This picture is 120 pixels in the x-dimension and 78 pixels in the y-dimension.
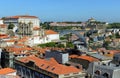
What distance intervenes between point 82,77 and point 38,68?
588cm

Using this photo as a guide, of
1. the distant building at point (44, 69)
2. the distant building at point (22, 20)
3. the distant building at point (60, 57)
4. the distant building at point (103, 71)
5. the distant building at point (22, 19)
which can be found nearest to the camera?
the distant building at point (103, 71)

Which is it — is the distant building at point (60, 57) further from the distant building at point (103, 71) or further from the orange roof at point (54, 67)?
the distant building at point (103, 71)

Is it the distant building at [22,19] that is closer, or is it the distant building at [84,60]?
the distant building at [84,60]

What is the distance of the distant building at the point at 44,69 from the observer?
33594mm

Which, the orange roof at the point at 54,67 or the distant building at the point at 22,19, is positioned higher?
the distant building at the point at 22,19

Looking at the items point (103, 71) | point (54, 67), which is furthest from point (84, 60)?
point (103, 71)

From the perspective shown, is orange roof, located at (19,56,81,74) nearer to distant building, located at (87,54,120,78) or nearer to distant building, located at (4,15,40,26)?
distant building, located at (87,54,120,78)

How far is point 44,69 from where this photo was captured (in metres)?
35.8

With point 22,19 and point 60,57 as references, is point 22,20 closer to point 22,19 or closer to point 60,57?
point 22,19

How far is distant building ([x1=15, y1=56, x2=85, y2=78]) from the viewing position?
3359 centimetres

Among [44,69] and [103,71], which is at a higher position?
[103,71]

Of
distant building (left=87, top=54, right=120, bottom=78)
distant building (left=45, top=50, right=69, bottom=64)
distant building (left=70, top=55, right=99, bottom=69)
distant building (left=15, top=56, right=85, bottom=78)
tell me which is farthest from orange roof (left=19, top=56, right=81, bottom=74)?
distant building (left=70, top=55, right=99, bottom=69)

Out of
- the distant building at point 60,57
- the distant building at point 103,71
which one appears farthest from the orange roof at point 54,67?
A: the distant building at point 103,71

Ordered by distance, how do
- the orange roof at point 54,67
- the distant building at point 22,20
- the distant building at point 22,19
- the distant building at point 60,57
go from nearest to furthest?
the orange roof at point 54,67, the distant building at point 60,57, the distant building at point 22,20, the distant building at point 22,19
